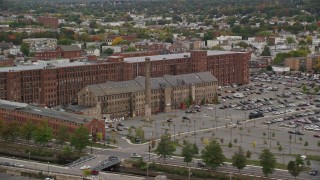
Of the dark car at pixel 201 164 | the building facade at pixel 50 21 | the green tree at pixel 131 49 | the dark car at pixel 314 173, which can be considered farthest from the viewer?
the building facade at pixel 50 21

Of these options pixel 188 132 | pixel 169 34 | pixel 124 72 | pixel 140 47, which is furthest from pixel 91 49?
pixel 188 132

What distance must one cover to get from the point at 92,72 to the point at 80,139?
10574mm

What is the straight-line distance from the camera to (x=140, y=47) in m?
51.3

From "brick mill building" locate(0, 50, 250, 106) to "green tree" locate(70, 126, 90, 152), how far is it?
8212mm

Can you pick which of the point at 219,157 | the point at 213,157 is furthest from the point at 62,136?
the point at 219,157

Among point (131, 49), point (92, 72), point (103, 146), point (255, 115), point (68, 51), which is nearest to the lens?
point (103, 146)

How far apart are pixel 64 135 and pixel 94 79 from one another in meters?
9.49

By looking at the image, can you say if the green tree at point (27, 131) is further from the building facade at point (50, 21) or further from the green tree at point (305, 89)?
the building facade at point (50, 21)

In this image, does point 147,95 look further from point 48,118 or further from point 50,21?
point 50,21

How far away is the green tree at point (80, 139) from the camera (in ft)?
76.4

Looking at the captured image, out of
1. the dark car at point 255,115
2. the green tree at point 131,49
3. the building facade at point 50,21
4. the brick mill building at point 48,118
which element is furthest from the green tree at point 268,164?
the building facade at point 50,21

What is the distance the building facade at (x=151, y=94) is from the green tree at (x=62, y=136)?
4916 mm

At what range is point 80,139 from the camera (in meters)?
23.3

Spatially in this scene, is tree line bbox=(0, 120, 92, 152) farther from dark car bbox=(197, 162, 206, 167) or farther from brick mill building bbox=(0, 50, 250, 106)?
brick mill building bbox=(0, 50, 250, 106)
